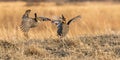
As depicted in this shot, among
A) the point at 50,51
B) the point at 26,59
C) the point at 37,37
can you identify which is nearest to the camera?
the point at 26,59

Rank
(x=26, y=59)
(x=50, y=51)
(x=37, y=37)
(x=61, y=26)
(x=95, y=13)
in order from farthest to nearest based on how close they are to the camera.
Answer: (x=95, y=13) < (x=37, y=37) < (x=61, y=26) < (x=50, y=51) < (x=26, y=59)

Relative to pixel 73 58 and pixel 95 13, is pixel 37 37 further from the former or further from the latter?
pixel 95 13

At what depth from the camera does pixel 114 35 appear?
973cm

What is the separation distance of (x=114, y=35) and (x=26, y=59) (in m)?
2.39

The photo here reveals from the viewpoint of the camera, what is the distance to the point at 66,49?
874cm

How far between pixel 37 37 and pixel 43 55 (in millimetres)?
1677

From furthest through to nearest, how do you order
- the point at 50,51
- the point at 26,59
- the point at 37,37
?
the point at 37,37
the point at 50,51
the point at 26,59

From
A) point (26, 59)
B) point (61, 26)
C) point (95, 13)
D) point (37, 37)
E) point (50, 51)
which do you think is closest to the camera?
point (26, 59)

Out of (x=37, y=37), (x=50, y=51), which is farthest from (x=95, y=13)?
(x=50, y=51)

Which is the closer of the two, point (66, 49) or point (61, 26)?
point (66, 49)

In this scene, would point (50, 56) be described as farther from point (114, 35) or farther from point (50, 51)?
point (114, 35)

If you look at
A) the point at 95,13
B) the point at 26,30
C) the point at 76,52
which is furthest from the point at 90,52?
the point at 95,13

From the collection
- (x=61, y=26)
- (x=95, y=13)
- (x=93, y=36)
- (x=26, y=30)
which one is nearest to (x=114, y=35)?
(x=93, y=36)

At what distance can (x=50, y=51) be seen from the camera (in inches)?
340
